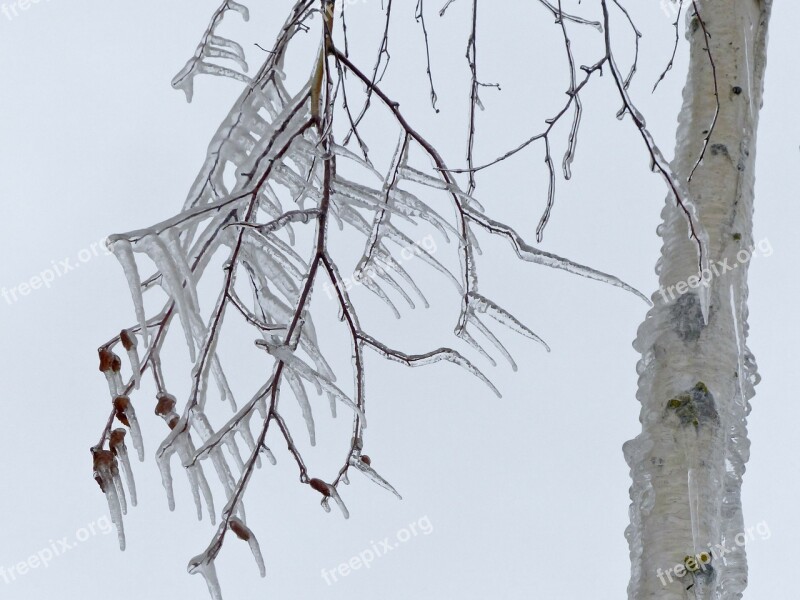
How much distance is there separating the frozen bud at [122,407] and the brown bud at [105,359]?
0.04 meters

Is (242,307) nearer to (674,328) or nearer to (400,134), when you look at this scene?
(400,134)

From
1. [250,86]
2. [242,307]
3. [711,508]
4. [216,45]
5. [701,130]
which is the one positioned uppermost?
[216,45]

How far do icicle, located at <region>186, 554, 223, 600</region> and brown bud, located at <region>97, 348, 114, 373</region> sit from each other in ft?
0.86

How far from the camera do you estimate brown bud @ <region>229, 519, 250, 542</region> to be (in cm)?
111

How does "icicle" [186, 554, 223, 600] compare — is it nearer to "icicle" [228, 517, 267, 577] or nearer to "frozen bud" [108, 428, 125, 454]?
"icicle" [228, 517, 267, 577]

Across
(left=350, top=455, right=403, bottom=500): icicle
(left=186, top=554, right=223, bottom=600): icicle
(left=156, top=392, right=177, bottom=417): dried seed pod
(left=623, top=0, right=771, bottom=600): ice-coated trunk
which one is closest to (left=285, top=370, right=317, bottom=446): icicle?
(left=350, top=455, right=403, bottom=500): icicle

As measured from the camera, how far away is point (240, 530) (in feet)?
3.64

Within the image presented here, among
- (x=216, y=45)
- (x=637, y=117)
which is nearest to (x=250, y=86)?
→ (x=216, y=45)

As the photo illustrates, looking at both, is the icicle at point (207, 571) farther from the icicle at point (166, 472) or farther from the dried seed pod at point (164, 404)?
the dried seed pod at point (164, 404)

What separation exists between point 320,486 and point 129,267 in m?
0.39

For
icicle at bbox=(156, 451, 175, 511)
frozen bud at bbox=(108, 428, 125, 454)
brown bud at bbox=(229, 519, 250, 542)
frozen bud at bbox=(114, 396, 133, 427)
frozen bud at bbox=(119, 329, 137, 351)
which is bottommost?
brown bud at bbox=(229, 519, 250, 542)

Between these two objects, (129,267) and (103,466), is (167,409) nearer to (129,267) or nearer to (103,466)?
(103,466)

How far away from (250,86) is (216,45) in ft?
1.21

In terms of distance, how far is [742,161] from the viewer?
154 centimetres
